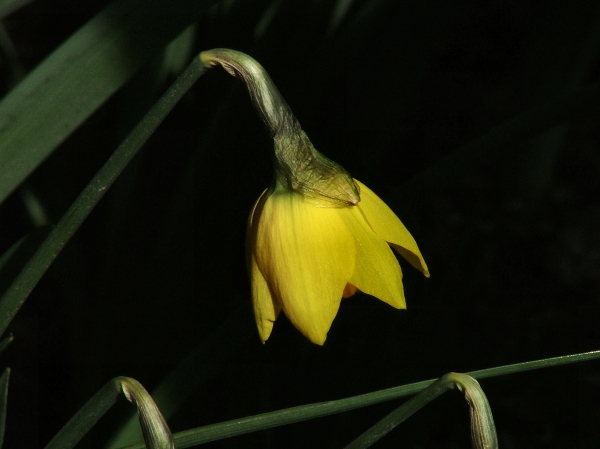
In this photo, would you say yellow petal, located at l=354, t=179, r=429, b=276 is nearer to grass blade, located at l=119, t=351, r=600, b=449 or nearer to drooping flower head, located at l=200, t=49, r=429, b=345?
drooping flower head, located at l=200, t=49, r=429, b=345

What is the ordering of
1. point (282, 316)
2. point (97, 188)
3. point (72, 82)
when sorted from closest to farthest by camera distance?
point (97, 188)
point (72, 82)
point (282, 316)

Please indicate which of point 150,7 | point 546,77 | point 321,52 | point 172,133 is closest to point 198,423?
point 172,133

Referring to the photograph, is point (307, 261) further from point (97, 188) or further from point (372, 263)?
point (97, 188)

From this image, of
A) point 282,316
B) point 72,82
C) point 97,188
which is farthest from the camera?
point 282,316

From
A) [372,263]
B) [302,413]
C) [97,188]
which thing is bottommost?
[302,413]

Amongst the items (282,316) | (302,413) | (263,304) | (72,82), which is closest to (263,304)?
(263,304)

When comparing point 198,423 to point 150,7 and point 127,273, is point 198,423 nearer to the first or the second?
point 127,273
